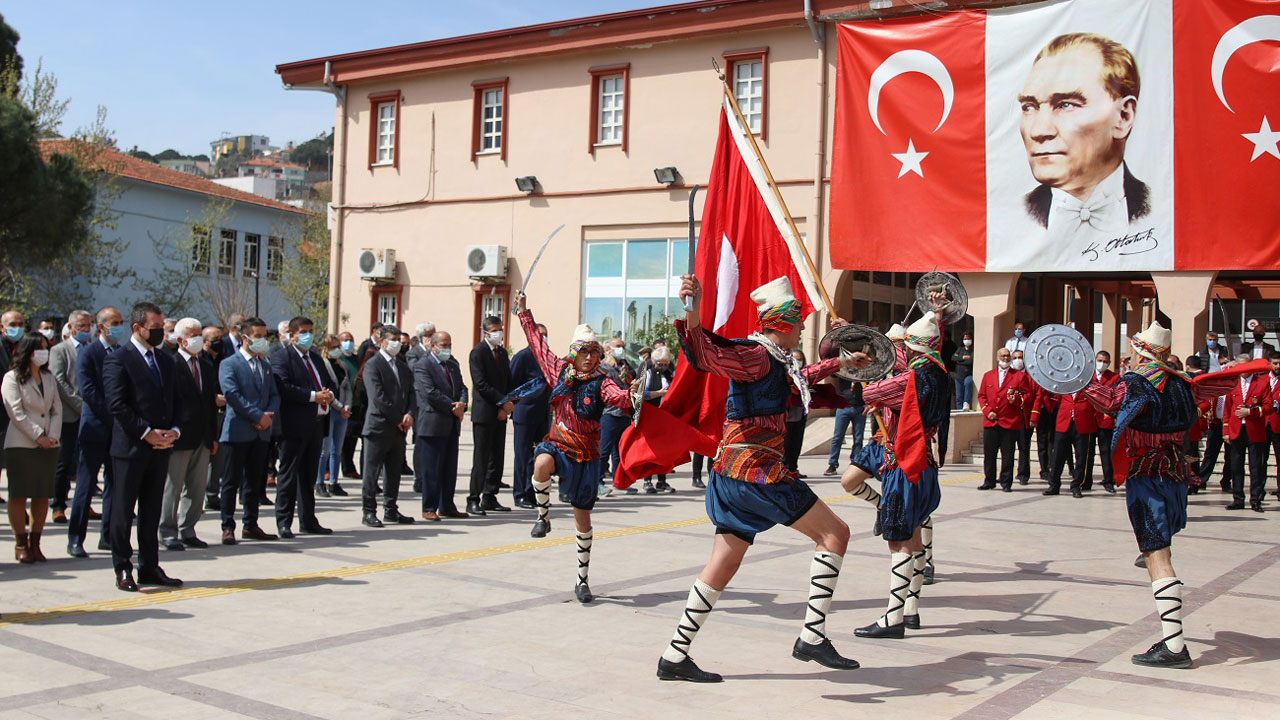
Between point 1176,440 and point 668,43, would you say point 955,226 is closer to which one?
point 668,43

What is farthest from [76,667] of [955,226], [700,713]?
[955,226]

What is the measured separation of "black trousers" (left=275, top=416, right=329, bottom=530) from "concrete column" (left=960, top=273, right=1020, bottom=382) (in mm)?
14055

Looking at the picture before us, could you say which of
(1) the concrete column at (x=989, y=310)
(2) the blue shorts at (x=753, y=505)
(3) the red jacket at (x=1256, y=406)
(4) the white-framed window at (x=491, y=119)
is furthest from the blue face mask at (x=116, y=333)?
(4) the white-framed window at (x=491, y=119)

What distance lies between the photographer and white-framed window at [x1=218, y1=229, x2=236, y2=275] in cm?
4850

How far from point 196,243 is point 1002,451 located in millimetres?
36735

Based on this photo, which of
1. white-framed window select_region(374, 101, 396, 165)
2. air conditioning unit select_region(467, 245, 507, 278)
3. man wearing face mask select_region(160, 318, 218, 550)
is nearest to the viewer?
man wearing face mask select_region(160, 318, 218, 550)

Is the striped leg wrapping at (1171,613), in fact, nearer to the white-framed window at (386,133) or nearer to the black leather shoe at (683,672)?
the black leather shoe at (683,672)

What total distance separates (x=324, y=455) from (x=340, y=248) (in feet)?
55.0

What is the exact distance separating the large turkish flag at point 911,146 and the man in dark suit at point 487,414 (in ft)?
34.9

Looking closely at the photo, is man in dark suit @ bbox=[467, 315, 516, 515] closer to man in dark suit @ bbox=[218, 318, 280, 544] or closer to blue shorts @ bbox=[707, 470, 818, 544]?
man in dark suit @ bbox=[218, 318, 280, 544]

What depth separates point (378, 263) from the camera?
2905 centimetres

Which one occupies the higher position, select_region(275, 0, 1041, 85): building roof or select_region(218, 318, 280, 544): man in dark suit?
select_region(275, 0, 1041, 85): building roof

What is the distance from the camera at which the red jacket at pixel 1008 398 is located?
54.2 feet
